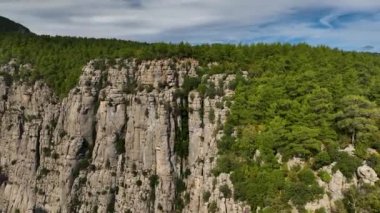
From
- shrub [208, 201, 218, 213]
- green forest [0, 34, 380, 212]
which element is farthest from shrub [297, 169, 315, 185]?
shrub [208, 201, 218, 213]

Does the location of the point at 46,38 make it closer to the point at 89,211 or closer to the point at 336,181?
the point at 89,211

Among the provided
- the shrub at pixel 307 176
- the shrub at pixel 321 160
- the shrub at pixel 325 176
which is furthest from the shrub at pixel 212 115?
the shrub at pixel 325 176

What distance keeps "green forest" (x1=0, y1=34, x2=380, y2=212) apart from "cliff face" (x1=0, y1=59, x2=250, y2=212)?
3.96 metres

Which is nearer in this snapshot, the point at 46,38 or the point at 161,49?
the point at 161,49

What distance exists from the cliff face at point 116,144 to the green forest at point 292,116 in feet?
13.0

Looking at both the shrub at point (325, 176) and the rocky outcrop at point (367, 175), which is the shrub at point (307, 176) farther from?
the rocky outcrop at point (367, 175)

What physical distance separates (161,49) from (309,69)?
1044 inches

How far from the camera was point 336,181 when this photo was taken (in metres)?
57.4

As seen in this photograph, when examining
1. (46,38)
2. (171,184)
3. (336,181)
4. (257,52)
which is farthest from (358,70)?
(46,38)

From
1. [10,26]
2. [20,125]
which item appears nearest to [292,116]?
[20,125]

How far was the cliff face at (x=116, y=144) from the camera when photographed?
80.1m

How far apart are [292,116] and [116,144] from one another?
113 ft

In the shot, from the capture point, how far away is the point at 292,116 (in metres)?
66.9

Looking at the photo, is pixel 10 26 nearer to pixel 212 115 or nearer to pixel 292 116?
pixel 212 115
